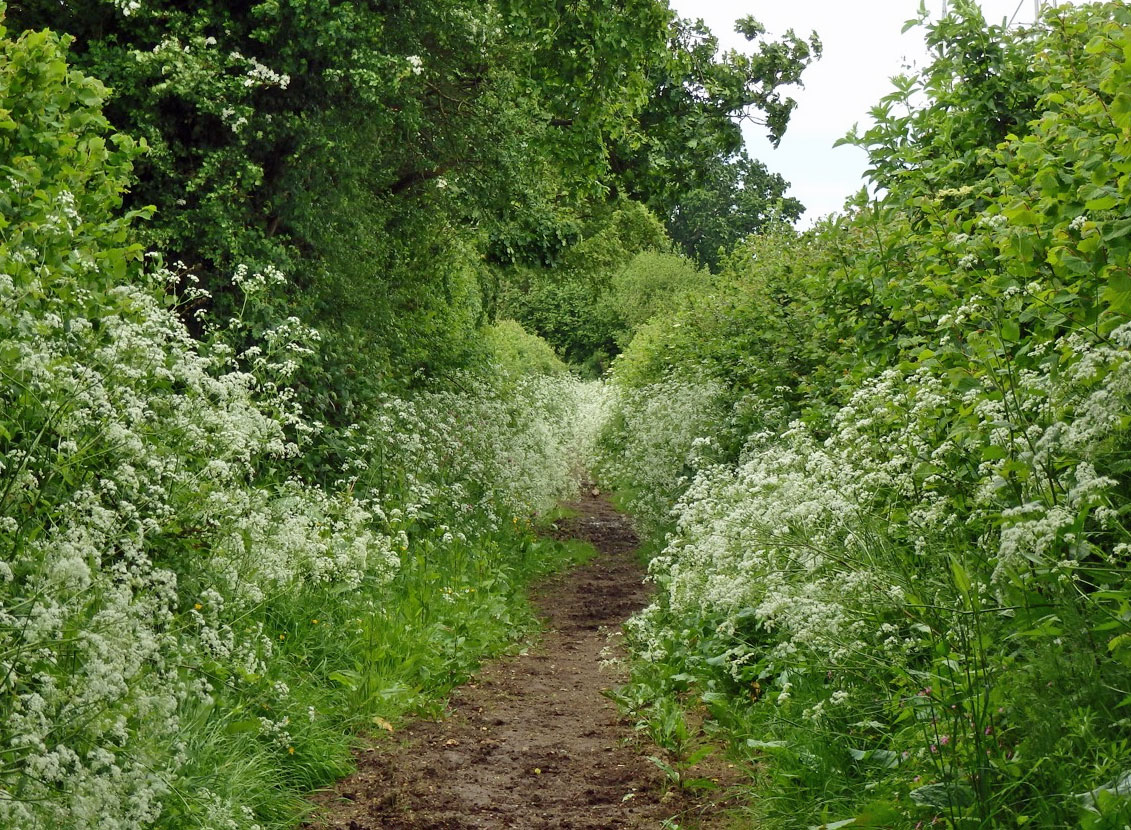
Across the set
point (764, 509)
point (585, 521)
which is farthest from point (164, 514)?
point (585, 521)

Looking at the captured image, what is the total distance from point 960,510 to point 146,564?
3548 millimetres

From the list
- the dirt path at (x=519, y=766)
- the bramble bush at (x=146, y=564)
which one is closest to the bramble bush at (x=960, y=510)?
the dirt path at (x=519, y=766)

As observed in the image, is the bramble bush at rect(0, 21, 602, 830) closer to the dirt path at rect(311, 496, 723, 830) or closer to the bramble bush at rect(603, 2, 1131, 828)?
the dirt path at rect(311, 496, 723, 830)

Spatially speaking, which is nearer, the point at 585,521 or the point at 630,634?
the point at 630,634

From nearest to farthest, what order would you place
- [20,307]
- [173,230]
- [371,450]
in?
[20,307] < [173,230] < [371,450]

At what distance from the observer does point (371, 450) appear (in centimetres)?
978

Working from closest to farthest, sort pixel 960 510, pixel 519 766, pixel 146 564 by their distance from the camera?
1. pixel 146 564
2. pixel 960 510
3. pixel 519 766

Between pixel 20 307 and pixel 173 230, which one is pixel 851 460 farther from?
pixel 173 230

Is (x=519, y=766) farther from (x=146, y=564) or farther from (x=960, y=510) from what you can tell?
(x=960, y=510)

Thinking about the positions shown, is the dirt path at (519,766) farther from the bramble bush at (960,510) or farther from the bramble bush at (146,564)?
the bramble bush at (960,510)

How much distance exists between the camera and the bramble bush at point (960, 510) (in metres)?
3.36

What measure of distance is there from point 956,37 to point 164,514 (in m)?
6.18

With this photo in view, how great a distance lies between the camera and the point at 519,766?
6.26 meters

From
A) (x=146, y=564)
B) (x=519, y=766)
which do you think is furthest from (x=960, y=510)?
(x=146, y=564)
